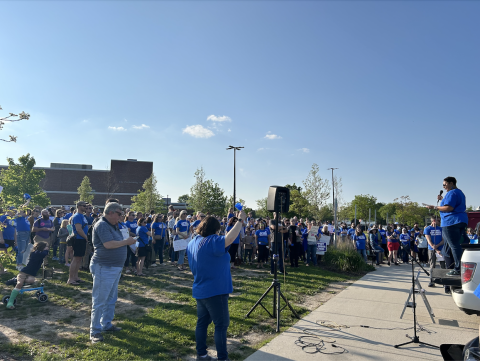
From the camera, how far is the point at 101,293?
15.9ft

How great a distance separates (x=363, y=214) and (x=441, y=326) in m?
64.9

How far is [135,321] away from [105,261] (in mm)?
1468

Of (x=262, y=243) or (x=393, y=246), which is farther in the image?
(x=393, y=246)

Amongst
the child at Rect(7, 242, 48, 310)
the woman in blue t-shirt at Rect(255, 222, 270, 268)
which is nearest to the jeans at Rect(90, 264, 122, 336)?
the child at Rect(7, 242, 48, 310)

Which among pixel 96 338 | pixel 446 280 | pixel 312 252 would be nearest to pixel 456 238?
pixel 446 280

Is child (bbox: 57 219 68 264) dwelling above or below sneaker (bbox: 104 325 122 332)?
above

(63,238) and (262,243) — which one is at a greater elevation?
(63,238)

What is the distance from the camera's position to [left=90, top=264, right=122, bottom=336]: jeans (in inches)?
186

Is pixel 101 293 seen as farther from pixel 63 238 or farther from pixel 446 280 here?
pixel 63 238

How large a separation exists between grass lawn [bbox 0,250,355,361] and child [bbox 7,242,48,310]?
11.3 inches

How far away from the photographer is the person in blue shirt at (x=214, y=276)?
3.65 m

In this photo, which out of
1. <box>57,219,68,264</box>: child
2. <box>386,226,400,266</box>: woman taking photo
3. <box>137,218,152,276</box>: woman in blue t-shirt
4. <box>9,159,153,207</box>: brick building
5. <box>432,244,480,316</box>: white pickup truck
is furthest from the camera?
<box>9,159,153,207</box>: brick building

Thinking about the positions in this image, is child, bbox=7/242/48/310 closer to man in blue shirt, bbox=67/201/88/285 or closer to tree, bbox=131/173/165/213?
man in blue shirt, bbox=67/201/88/285

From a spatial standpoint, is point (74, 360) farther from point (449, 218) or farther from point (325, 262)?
point (325, 262)
